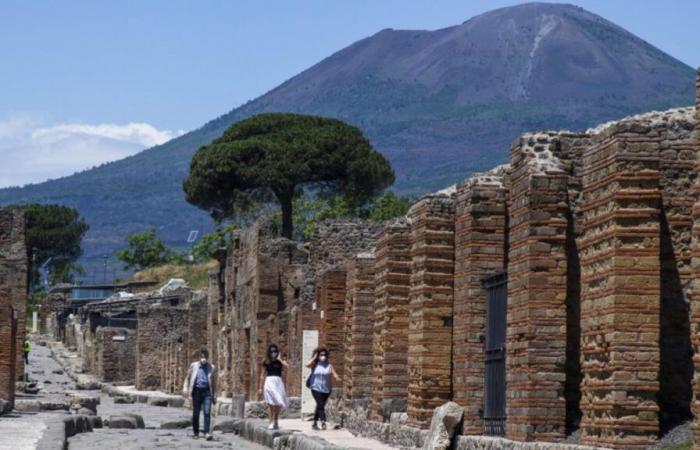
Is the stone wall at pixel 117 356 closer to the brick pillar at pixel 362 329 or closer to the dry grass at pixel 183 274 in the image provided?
the dry grass at pixel 183 274

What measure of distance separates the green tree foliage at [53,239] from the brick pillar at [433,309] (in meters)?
111

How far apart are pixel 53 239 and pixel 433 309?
115710mm

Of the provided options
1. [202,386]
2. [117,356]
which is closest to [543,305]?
[202,386]

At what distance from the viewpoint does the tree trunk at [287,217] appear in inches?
2850

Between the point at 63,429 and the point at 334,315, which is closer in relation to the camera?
the point at 63,429

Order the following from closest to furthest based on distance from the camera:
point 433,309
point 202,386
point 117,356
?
point 433,309 < point 202,386 < point 117,356

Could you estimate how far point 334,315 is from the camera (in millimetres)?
31688

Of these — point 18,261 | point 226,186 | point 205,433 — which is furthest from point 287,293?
point 226,186

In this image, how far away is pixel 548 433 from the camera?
17.0 meters

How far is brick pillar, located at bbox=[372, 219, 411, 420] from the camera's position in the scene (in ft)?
80.6

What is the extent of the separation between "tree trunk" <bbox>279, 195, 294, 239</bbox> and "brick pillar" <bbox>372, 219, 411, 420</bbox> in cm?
4644

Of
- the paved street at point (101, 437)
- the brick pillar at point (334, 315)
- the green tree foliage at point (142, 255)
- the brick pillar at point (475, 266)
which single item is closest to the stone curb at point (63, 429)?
the paved street at point (101, 437)

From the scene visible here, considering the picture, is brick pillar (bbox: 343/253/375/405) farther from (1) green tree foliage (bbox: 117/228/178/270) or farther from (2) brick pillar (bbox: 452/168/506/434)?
(1) green tree foliage (bbox: 117/228/178/270)

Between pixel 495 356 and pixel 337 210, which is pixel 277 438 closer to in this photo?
pixel 495 356
